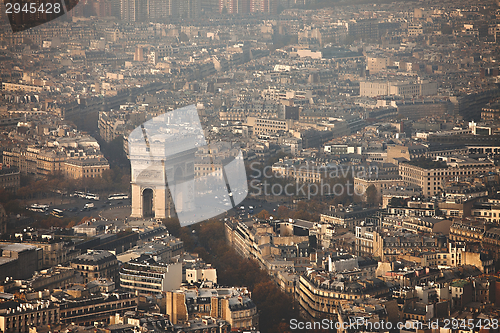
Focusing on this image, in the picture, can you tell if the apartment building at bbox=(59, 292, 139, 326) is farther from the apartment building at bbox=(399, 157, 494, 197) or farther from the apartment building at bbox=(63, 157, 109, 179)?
the apartment building at bbox=(63, 157, 109, 179)

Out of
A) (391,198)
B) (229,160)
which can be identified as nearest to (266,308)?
(391,198)

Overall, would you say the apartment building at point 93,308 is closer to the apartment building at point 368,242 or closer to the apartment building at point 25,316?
the apartment building at point 25,316

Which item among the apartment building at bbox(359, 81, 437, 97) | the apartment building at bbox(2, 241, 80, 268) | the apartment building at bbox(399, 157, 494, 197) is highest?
the apartment building at bbox(2, 241, 80, 268)

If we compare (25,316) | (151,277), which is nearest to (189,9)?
(151,277)

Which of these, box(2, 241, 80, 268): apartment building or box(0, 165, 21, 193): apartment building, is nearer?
box(2, 241, 80, 268): apartment building

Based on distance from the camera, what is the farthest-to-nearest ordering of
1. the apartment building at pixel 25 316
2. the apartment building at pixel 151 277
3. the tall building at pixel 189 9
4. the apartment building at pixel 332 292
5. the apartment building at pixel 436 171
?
1. the tall building at pixel 189 9
2. the apartment building at pixel 436 171
3. the apartment building at pixel 151 277
4. the apartment building at pixel 332 292
5. the apartment building at pixel 25 316

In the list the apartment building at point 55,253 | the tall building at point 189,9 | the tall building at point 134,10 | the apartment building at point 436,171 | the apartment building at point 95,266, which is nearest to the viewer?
the apartment building at point 95,266

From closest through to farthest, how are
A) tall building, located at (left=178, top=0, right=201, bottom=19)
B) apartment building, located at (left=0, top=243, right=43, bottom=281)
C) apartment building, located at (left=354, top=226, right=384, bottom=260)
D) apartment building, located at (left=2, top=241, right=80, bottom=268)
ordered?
apartment building, located at (left=0, top=243, right=43, bottom=281) → apartment building, located at (left=2, top=241, right=80, bottom=268) → apartment building, located at (left=354, top=226, right=384, bottom=260) → tall building, located at (left=178, top=0, right=201, bottom=19)

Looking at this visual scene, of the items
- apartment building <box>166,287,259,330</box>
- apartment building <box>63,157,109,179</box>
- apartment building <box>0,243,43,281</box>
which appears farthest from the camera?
apartment building <box>63,157,109,179</box>

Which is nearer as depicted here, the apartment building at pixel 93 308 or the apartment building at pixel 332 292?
the apartment building at pixel 93 308

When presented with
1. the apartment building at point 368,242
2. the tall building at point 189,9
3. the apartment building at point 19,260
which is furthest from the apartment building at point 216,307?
the tall building at point 189,9

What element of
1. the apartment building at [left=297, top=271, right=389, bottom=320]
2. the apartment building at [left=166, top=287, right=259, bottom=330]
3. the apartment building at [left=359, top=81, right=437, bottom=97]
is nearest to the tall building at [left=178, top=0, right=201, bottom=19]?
the apartment building at [left=359, top=81, right=437, bottom=97]
